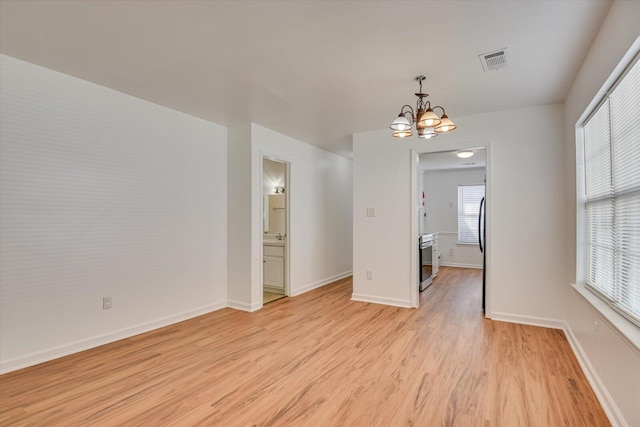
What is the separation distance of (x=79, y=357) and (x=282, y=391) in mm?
1926

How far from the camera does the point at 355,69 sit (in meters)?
2.74

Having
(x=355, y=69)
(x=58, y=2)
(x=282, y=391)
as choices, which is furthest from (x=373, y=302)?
(x=58, y=2)

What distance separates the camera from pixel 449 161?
6902mm

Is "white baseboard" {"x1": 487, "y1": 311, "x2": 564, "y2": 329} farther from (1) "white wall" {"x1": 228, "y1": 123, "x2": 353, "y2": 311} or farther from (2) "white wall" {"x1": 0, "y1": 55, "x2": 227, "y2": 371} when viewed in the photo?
(2) "white wall" {"x1": 0, "y1": 55, "x2": 227, "y2": 371}

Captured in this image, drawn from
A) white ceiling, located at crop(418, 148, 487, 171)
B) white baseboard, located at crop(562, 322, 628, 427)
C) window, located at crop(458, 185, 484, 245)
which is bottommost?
white baseboard, located at crop(562, 322, 628, 427)

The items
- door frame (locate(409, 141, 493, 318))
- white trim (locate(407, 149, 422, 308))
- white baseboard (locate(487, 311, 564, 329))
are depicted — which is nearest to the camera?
white baseboard (locate(487, 311, 564, 329))

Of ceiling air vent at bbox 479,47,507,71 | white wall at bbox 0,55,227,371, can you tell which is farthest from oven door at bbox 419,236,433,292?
white wall at bbox 0,55,227,371

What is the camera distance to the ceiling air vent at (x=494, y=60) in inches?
97.0

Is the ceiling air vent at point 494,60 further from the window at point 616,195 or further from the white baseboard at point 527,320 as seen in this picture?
the white baseboard at point 527,320

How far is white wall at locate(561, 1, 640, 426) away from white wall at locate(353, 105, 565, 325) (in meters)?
0.32

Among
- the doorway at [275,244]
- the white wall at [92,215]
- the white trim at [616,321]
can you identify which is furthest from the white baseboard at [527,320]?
the white wall at [92,215]

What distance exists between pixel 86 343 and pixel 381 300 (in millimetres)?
3447

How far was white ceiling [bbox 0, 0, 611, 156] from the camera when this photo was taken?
1.97m

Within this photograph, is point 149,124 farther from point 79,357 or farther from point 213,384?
point 213,384
